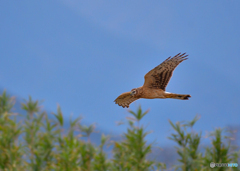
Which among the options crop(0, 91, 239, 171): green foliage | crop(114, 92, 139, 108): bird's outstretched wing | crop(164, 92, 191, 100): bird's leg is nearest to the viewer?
crop(0, 91, 239, 171): green foliage

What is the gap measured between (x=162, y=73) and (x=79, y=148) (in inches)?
224

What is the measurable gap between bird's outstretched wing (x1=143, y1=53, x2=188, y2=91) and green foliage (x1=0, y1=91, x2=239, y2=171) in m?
4.47

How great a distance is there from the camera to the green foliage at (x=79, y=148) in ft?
25.6

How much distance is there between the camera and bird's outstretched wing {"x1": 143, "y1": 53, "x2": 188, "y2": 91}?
1246 centimetres

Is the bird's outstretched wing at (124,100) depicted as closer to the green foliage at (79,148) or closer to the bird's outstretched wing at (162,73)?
the bird's outstretched wing at (162,73)

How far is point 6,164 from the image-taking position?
7840 mm

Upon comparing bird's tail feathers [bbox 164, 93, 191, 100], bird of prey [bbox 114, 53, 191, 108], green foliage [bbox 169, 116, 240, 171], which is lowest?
green foliage [bbox 169, 116, 240, 171]

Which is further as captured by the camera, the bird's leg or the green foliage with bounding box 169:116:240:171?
the bird's leg

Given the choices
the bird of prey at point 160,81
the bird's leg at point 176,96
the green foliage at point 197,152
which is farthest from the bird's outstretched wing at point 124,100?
the green foliage at point 197,152

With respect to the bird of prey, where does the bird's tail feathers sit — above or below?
below

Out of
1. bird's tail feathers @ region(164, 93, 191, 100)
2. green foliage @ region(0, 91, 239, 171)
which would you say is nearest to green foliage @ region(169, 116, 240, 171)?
green foliage @ region(0, 91, 239, 171)

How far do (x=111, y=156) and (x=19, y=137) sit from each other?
7.48 feet

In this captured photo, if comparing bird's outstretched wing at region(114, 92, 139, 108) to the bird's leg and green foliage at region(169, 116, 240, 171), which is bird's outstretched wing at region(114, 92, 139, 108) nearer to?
the bird's leg

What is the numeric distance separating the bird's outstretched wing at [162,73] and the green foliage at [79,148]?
447cm
